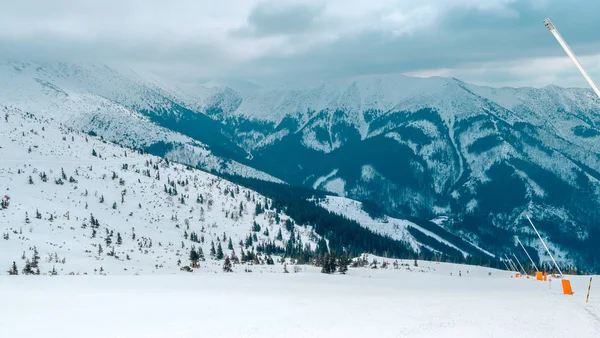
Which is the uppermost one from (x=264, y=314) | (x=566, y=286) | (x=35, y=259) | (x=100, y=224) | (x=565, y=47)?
(x=565, y=47)

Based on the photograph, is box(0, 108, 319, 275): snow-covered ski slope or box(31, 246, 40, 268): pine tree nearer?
box(31, 246, 40, 268): pine tree

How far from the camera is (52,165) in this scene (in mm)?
193625

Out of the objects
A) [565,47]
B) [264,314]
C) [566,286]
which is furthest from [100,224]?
[565,47]

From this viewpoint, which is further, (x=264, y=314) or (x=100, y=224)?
(x=100, y=224)

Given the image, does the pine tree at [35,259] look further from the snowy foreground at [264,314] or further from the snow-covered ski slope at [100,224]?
the snowy foreground at [264,314]

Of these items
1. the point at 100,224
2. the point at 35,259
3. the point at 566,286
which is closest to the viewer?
the point at 566,286

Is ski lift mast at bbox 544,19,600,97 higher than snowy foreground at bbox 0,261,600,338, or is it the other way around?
ski lift mast at bbox 544,19,600,97

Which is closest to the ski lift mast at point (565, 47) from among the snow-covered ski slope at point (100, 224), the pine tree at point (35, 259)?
the snow-covered ski slope at point (100, 224)

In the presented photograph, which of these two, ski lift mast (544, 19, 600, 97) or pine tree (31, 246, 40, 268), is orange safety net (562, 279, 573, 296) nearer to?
ski lift mast (544, 19, 600, 97)

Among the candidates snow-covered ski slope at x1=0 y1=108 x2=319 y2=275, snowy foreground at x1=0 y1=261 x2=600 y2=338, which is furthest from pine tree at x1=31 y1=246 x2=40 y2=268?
snowy foreground at x1=0 y1=261 x2=600 y2=338

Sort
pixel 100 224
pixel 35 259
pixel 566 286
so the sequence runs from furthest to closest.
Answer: pixel 100 224 < pixel 35 259 < pixel 566 286

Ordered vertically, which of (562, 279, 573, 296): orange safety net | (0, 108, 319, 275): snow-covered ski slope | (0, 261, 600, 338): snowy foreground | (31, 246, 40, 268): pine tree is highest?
(0, 108, 319, 275): snow-covered ski slope

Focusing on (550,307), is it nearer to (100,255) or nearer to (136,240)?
(100,255)

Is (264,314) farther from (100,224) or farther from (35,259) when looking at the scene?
(100,224)
